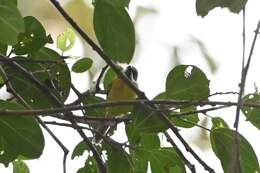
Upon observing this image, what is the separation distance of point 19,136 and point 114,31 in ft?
0.80

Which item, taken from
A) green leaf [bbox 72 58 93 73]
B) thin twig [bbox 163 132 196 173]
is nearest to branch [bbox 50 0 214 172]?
thin twig [bbox 163 132 196 173]

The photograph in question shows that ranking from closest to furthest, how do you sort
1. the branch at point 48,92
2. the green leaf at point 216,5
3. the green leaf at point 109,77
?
1. the green leaf at point 216,5
2. the branch at point 48,92
3. the green leaf at point 109,77

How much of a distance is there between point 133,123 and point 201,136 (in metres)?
0.59

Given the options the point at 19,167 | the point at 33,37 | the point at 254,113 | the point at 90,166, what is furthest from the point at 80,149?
the point at 254,113

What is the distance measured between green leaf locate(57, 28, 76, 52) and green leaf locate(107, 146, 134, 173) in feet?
0.77

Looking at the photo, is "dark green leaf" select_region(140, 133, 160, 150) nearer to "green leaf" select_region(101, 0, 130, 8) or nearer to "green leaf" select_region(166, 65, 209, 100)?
"green leaf" select_region(166, 65, 209, 100)

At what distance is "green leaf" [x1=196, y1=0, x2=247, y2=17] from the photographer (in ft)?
2.52

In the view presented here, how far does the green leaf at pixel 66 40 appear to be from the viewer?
3.81 feet

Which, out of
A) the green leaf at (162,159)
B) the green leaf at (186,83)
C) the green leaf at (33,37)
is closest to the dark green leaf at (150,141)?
the green leaf at (162,159)

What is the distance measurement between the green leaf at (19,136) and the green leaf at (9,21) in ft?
0.40

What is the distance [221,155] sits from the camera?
3.37 feet

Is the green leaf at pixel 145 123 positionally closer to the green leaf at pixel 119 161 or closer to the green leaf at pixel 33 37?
the green leaf at pixel 119 161

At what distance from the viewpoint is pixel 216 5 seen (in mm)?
804

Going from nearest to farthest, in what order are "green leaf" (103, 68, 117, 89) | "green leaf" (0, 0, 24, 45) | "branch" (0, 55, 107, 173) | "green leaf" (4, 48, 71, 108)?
1. "green leaf" (0, 0, 24, 45)
2. "branch" (0, 55, 107, 173)
3. "green leaf" (4, 48, 71, 108)
4. "green leaf" (103, 68, 117, 89)
